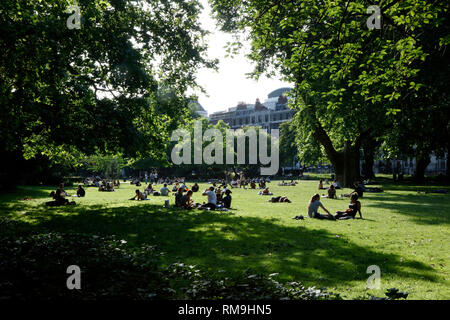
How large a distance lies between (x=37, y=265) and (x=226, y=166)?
65.6 m

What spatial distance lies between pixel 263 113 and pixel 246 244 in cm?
13344

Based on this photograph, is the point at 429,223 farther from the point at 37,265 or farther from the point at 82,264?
the point at 37,265

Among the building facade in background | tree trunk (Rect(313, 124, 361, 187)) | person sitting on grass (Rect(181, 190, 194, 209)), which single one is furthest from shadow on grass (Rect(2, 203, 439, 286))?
the building facade in background

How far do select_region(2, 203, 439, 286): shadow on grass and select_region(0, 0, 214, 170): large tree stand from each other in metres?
4.26

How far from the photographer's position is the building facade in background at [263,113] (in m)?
135

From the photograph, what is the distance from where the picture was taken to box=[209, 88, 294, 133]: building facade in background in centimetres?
13475

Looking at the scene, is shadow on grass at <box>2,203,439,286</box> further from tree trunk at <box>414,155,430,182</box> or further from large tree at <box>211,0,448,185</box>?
tree trunk at <box>414,155,430,182</box>
